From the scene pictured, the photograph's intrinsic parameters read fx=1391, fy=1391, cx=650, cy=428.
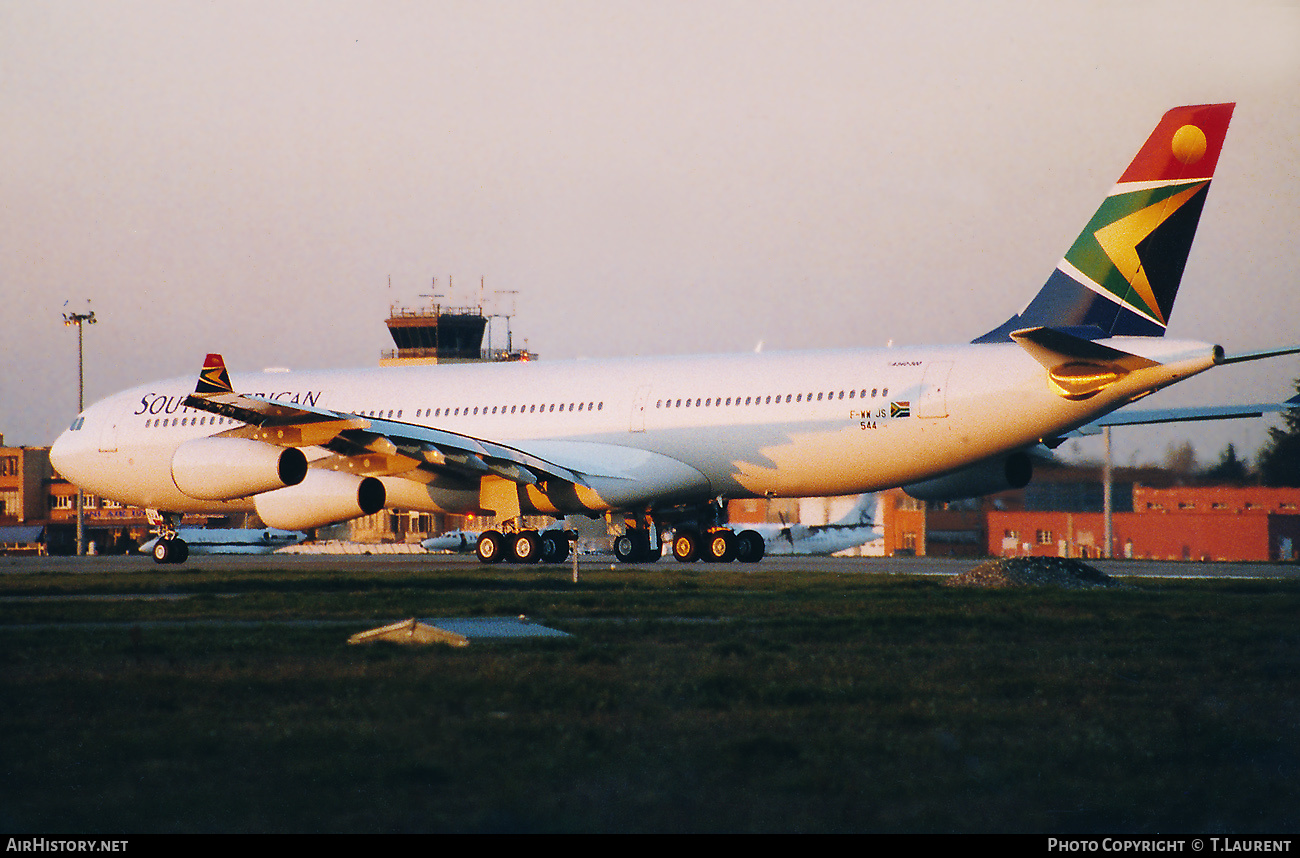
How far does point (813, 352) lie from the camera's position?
100 ft

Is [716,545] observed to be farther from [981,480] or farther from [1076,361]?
[1076,361]

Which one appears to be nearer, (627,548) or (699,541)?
(699,541)

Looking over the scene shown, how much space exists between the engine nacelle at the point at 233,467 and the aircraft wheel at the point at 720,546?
31.8 ft

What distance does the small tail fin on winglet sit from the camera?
2628cm

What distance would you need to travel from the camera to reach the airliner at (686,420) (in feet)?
86.5

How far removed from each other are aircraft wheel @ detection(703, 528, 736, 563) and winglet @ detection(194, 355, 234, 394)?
1167 cm

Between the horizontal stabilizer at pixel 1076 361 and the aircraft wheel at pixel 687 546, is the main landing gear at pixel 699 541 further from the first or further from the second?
the horizontal stabilizer at pixel 1076 361

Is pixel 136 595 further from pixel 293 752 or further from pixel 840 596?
pixel 293 752

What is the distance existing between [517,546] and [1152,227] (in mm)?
15667

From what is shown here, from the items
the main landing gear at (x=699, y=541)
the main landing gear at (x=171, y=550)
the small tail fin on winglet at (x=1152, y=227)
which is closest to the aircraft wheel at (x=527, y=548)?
the main landing gear at (x=699, y=541)

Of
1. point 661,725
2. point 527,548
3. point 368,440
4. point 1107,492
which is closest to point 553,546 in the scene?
point 527,548

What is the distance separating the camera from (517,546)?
3284cm

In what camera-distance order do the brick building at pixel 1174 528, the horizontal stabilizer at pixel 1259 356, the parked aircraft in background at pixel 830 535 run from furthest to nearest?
the parked aircraft in background at pixel 830 535, the brick building at pixel 1174 528, the horizontal stabilizer at pixel 1259 356

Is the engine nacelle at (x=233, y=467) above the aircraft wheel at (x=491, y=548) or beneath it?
above
